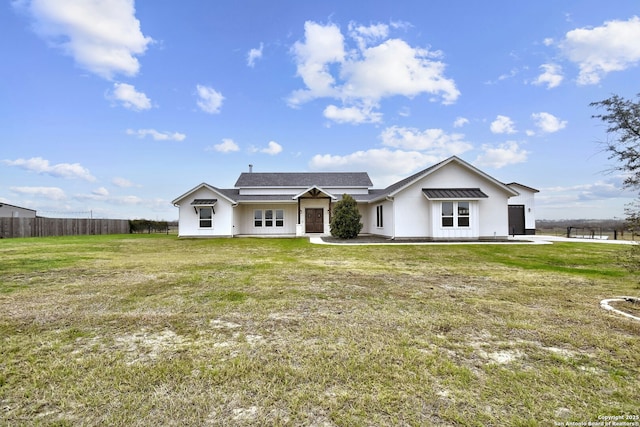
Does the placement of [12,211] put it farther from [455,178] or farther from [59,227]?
[455,178]

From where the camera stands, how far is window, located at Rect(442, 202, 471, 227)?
59.2 feet

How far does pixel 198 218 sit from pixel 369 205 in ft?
44.4

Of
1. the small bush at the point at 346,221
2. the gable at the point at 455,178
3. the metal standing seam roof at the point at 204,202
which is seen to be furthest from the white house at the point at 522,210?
the metal standing seam roof at the point at 204,202

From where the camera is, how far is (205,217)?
2197 centimetres

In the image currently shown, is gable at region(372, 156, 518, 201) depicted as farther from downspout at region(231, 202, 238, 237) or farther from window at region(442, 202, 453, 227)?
downspout at region(231, 202, 238, 237)

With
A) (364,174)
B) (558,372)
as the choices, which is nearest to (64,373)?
(558,372)

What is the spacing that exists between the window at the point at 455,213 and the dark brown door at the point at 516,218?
23.9ft

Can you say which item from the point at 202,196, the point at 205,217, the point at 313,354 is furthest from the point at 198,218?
the point at 313,354

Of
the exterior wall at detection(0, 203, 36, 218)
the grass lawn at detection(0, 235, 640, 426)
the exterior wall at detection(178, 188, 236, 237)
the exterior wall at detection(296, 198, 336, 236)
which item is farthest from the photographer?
the exterior wall at detection(0, 203, 36, 218)

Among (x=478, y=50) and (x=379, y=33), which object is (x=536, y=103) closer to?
(x=478, y=50)

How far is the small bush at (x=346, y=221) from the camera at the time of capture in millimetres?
19234

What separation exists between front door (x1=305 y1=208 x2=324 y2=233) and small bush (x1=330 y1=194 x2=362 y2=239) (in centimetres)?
382

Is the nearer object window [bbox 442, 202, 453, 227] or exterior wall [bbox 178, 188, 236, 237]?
window [bbox 442, 202, 453, 227]

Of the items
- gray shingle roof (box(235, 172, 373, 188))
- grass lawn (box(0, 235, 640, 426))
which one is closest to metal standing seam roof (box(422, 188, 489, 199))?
gray shingle roof (box(235, 172, 373, 188))
